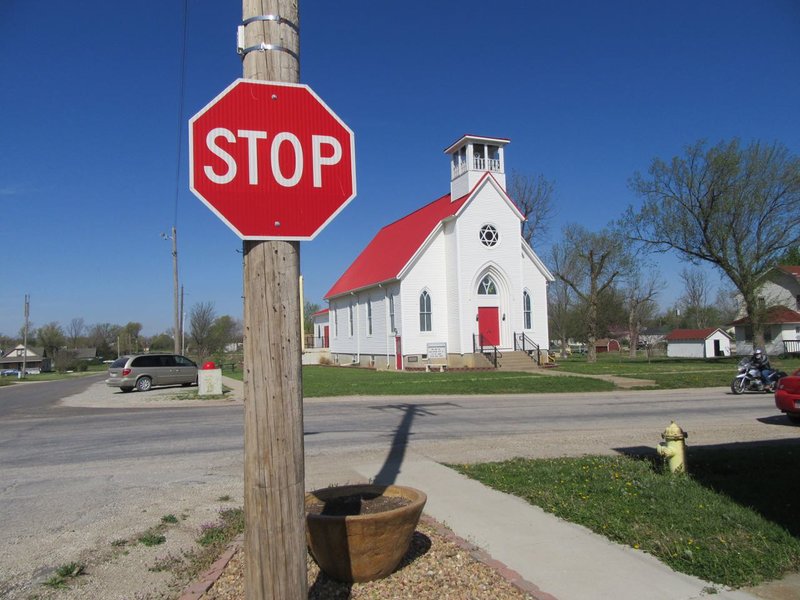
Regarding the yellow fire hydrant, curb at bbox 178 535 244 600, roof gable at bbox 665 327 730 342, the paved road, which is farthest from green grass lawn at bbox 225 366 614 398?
roof gable at bbox 665 327 730 342

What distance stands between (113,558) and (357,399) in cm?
1451

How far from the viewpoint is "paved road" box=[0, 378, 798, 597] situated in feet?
22.1

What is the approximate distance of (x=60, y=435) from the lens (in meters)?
13.3

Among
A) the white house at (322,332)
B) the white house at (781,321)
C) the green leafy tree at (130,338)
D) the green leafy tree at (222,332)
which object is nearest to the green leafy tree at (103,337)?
the green leafy tree at (130,338)

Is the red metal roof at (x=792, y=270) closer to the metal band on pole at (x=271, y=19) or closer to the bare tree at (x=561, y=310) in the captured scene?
the bare tree at (x=561, y=310)

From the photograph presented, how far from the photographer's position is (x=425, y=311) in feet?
115

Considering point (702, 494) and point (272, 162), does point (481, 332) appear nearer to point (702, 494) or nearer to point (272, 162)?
point (702, 494)

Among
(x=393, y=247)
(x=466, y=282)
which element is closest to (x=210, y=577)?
(x=466, y=282)

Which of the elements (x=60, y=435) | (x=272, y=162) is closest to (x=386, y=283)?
(x=60, y=435)

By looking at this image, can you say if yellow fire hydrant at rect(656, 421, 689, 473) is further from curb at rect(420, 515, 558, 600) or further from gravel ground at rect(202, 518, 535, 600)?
gravel ground at rect(202, 518, 535, 600)

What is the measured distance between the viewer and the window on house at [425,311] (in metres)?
34.9

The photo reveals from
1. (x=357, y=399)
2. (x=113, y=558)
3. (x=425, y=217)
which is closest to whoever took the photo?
(x=113, y=558)

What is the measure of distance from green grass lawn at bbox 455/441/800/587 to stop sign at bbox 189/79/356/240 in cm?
385

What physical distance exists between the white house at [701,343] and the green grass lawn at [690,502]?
61430 millimetres
